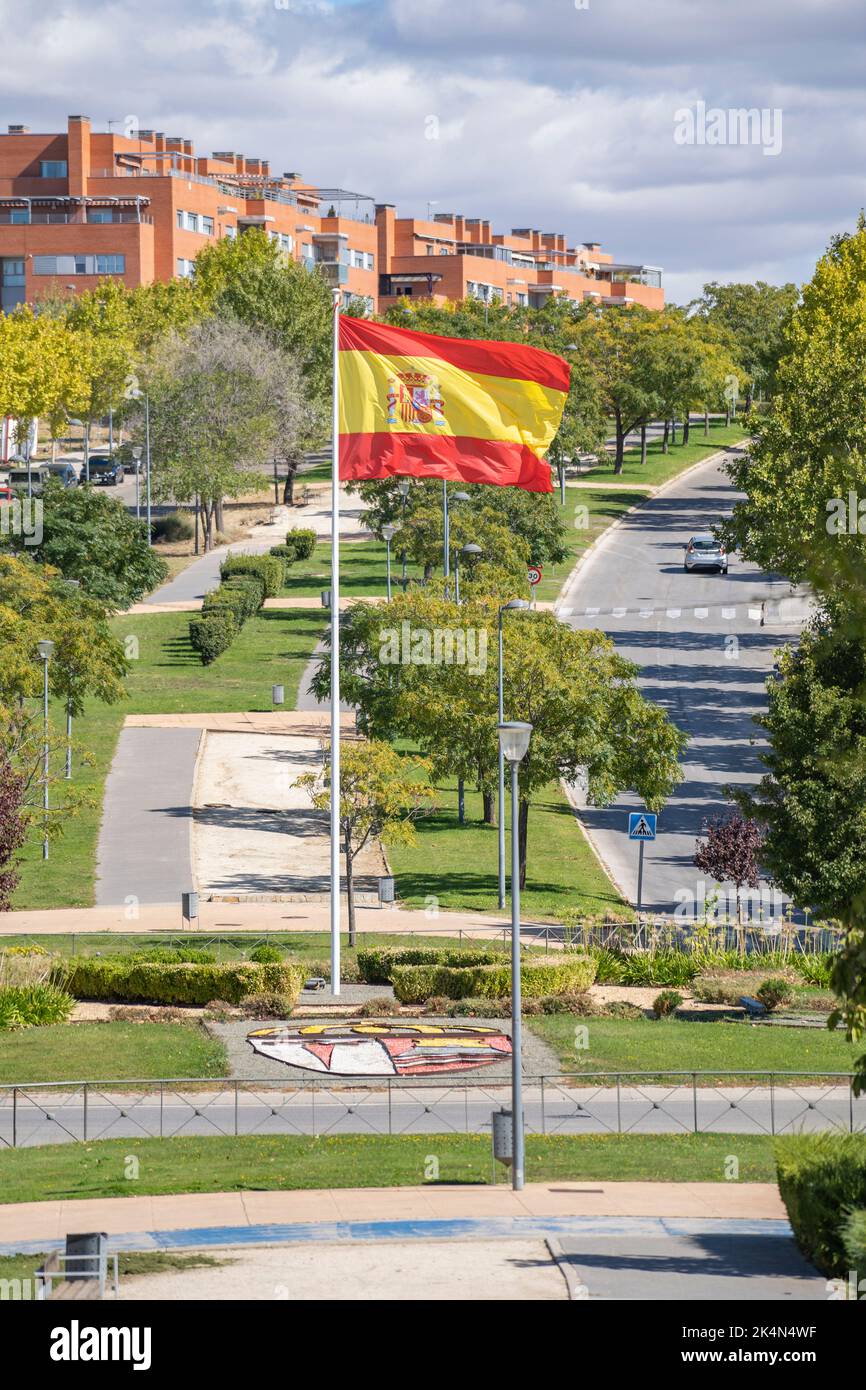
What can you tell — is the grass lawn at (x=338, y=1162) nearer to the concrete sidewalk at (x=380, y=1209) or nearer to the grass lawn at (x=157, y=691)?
the concrete sidewalk at (x=380, y=1209)

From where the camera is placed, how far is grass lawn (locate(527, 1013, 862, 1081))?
27469 millimetres

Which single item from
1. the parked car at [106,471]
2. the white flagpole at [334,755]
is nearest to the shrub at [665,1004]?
the white flagpole at [334,755]

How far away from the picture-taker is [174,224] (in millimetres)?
130125

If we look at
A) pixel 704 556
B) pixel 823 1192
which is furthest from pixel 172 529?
pixel 823 1192

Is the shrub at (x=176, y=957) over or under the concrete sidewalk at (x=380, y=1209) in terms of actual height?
under

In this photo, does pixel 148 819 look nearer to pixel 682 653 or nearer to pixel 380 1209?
pixel 682 653

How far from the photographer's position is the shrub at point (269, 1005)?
100 feet

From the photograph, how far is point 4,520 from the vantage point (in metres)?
69.9

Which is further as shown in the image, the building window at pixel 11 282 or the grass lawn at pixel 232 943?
the building window at pixel 11 282

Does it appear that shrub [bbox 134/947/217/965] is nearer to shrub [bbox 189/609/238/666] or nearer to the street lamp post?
shrub [bbox 189/609/238/666]

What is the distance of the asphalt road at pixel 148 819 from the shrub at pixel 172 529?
35.5m

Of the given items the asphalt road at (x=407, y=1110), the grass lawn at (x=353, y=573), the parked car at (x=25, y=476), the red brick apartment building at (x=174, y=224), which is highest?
the red brick apartment building at (x=174, y=224)

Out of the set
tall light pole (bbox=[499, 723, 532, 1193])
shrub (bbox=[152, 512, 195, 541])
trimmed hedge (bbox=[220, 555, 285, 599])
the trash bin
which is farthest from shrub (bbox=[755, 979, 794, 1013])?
shrub (bbox=[152, 512, 195, 541])
